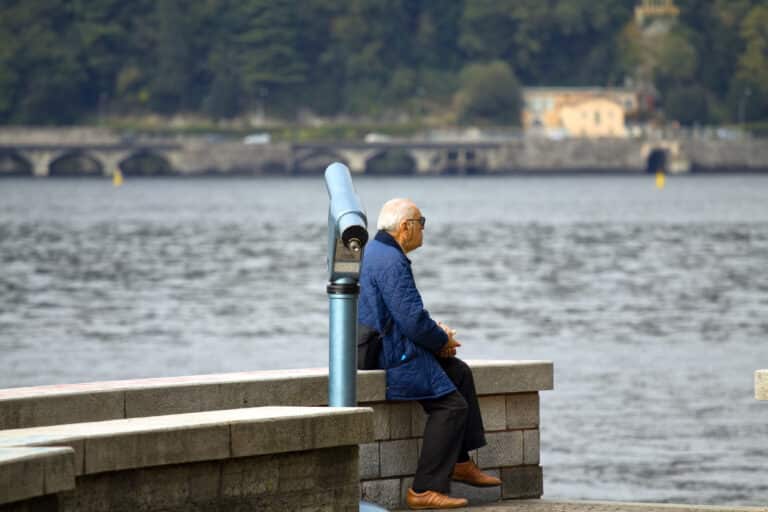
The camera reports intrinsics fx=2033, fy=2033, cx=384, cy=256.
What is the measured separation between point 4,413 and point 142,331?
30188 mm

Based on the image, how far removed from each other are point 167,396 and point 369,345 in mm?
1080

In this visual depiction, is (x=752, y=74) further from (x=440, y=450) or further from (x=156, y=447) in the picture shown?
(x=156, y=447)

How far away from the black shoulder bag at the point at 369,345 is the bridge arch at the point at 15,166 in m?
169

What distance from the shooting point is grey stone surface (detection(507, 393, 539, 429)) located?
1028 centimetres

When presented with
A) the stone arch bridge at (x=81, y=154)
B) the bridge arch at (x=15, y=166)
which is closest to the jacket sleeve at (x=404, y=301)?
the stone arch bridge at (x=81, y=154)

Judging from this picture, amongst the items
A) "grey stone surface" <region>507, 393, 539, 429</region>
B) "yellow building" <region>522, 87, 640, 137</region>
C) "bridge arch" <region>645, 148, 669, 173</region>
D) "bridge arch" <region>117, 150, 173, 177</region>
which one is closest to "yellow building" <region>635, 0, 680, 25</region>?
"yellow building" <region>522, 87, 640, 137</region>

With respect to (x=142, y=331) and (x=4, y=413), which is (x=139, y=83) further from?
(x=4, y=413)

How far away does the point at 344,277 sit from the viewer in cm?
843

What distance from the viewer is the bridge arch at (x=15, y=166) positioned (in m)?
179

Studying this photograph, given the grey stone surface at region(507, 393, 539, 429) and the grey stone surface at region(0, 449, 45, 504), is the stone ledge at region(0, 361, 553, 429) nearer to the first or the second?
Result: the grey stone surface at region(507, 393, 539, 429)

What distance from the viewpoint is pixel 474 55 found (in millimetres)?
190875

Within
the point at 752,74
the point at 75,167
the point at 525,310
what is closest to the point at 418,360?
the point at 525,310

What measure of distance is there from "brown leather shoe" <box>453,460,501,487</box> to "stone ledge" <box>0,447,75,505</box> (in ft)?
9.47

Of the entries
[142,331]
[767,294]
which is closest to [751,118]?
[767,294]
